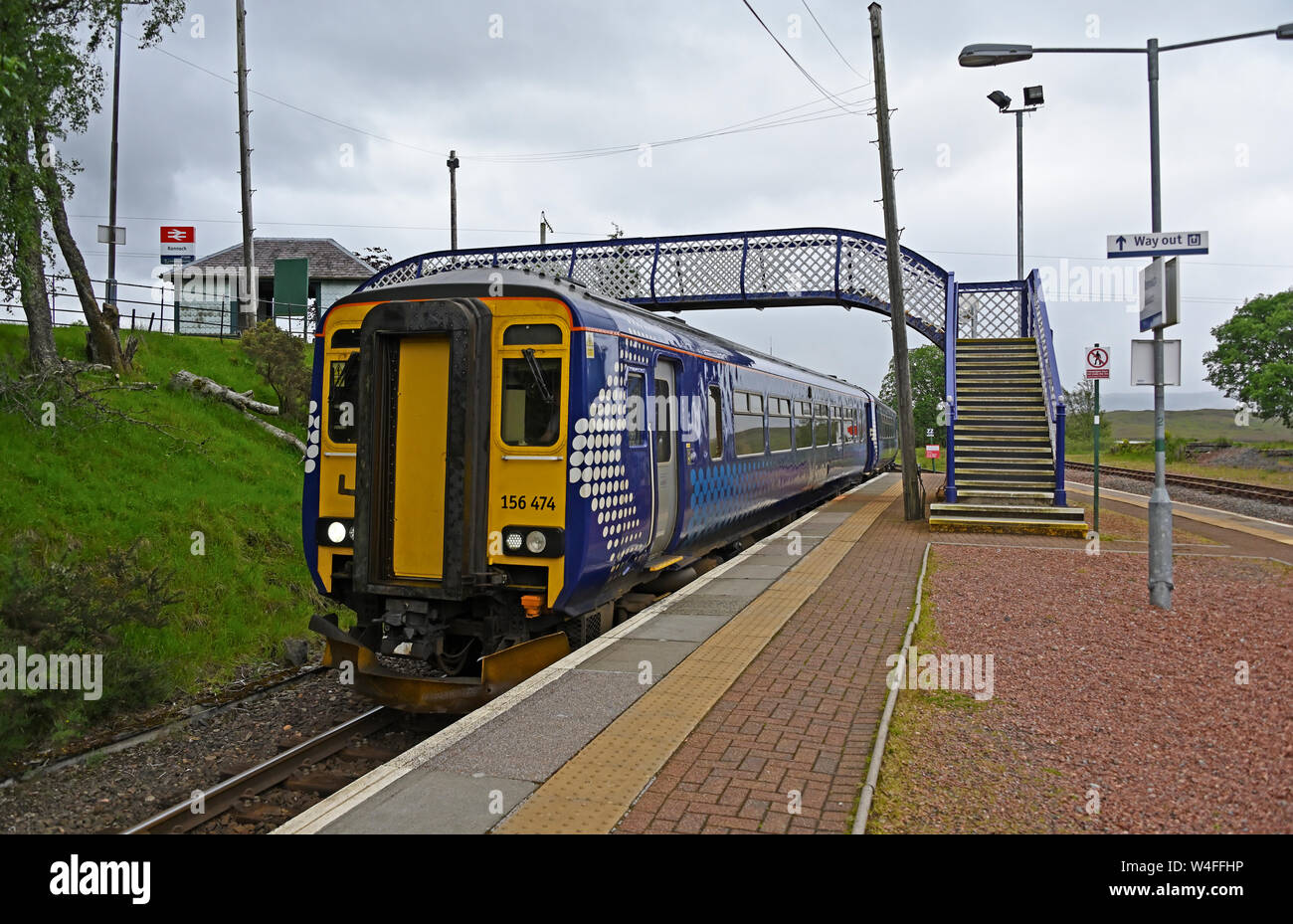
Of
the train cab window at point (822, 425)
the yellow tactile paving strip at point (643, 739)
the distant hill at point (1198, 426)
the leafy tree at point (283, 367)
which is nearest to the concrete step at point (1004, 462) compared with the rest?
the train cab window at point (822, 425)

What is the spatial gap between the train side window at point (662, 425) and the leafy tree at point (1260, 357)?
57.5m

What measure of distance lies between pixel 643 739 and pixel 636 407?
3365 mm

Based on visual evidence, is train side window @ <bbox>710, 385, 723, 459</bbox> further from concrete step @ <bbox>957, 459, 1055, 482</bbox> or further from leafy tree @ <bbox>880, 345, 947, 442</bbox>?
leafy tree @ <bbox>880, 345, 947, 442</bbox>

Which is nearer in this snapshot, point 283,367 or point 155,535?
point 155,535

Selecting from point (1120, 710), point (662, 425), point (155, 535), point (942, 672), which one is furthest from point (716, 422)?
point (155, 535)

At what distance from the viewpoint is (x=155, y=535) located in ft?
35.9

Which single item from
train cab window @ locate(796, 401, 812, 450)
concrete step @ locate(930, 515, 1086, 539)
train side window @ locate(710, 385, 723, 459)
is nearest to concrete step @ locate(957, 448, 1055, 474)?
concrete step @ locate(930, 515, 1086, 539)

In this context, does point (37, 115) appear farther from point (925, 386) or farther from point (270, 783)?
point (925, 386)

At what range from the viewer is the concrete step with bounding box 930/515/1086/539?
47.1 feet

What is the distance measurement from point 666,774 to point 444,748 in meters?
1.28

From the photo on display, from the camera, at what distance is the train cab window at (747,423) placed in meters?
11.6

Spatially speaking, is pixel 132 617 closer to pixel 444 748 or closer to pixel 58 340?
pixel 444 748
